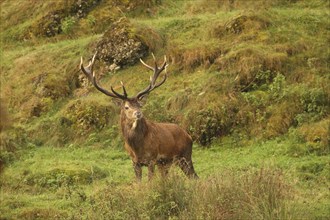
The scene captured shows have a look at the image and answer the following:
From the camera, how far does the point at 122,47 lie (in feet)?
83.4

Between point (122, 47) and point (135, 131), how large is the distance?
447 inches

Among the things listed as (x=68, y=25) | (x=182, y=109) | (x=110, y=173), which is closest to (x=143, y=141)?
(x=110, y=173)

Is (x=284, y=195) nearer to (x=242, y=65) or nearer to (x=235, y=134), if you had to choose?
(x=235, y=134)

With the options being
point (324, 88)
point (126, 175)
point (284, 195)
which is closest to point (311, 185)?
point (284, 195)

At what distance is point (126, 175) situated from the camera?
1691 cm

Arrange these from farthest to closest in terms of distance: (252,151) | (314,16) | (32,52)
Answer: (32,52) < (314,16) < (252,151)

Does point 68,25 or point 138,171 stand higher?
point 138,171

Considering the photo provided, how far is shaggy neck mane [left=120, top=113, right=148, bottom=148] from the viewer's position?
14.4 metres

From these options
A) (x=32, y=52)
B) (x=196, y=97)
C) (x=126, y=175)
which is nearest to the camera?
(x=126, y=175)

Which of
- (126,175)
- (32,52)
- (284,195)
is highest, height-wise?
(284,195)

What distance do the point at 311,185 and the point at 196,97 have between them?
792 cm

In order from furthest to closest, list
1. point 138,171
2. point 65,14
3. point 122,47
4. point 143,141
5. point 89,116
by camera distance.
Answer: point 65,14 → point 122,47 → point 89,116 → point 143,141 → point 138,171

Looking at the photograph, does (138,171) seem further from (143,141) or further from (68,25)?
(68,25)

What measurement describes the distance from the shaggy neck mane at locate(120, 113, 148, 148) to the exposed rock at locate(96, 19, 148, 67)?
10873mm
